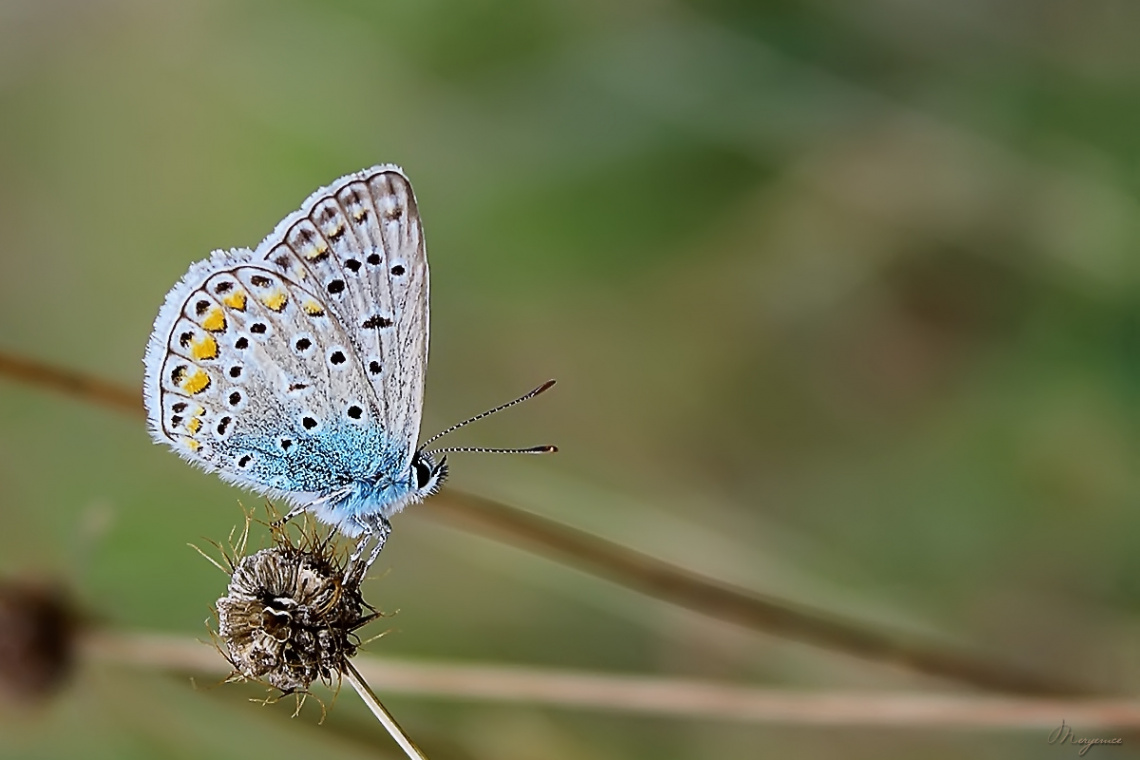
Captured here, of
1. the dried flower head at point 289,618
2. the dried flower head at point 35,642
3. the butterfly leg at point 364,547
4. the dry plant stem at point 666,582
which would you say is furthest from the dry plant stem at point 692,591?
the dried flower head at point 35,642

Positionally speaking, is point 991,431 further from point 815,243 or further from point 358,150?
point 358,150

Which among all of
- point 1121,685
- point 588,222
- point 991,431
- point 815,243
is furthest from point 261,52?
point 1121,685

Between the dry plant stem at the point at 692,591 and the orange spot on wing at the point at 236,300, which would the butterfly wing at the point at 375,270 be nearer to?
the orange spot on wing at the point at 236,300

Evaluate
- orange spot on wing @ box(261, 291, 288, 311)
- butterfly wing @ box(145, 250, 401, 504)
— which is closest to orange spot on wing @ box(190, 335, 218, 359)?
butterfly wing @ box(145, 250, 401, 504)

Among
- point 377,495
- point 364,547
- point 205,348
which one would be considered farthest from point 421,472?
point 205,348

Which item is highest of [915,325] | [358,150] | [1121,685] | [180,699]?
[358,150]

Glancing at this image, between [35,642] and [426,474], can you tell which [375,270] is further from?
[35,642]

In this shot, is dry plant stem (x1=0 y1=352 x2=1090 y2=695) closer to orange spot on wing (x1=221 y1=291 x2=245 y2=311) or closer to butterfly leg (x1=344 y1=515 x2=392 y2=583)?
butterfly leg (x1=344 y1=515 x2=392 y2=583)
